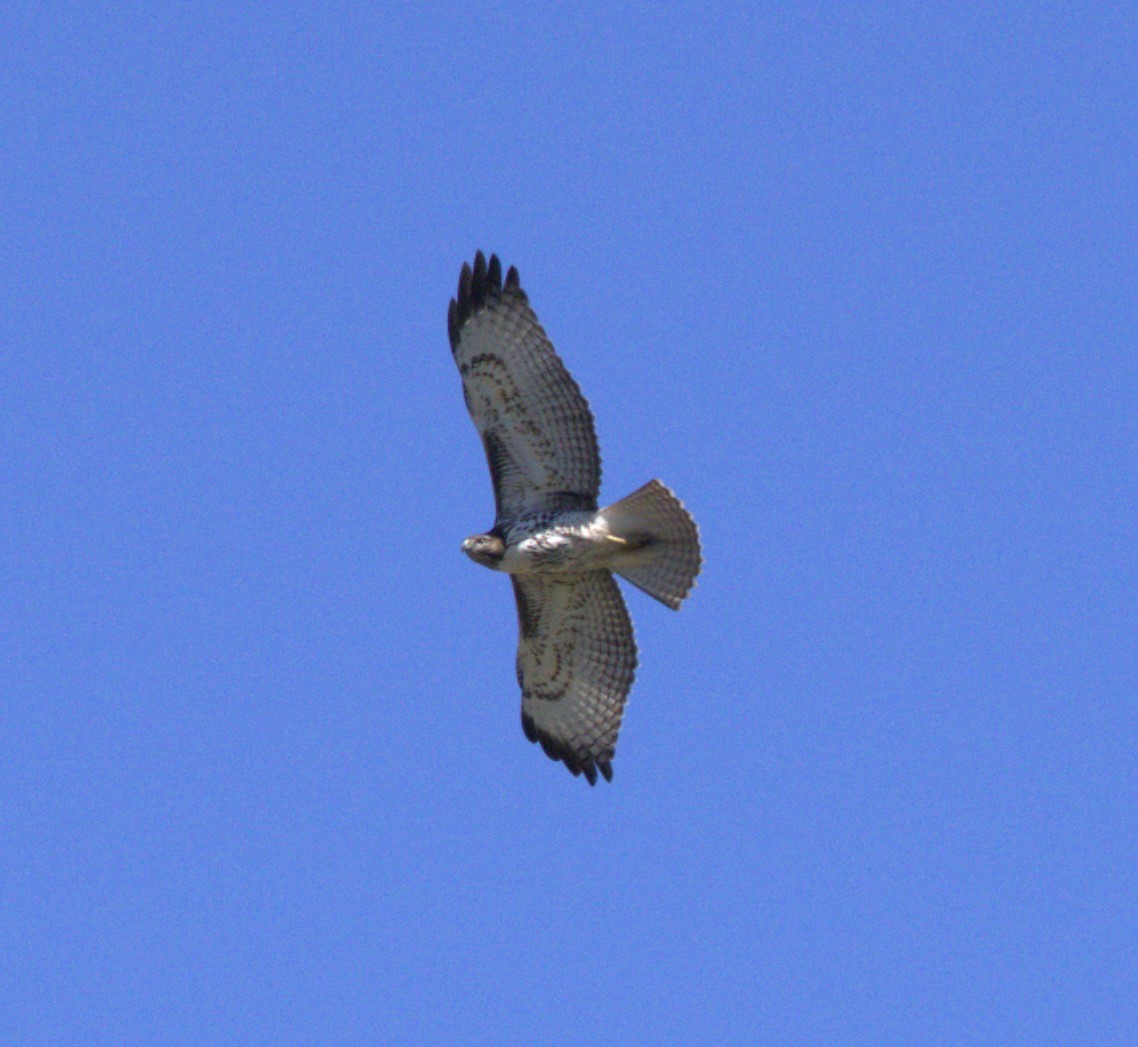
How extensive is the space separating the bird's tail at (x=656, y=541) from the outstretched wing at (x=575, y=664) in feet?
1.40

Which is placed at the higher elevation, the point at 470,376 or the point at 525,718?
the point at 470,376

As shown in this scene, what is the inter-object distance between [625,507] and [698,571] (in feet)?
2.15

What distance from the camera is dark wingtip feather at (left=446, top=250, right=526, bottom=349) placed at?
15.8 m

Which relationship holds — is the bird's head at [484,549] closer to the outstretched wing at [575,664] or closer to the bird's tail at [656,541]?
the outstretched wing at [575,664]

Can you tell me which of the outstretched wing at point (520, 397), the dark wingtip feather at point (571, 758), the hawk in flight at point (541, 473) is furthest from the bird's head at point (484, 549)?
the dark wingtip feather at point (571, 758)

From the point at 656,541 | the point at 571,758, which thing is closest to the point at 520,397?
the point at 656,541

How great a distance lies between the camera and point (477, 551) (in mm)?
15844

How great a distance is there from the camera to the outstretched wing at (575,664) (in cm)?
1653

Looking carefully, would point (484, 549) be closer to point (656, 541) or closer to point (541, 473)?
point (541, 473)

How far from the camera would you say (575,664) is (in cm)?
1695

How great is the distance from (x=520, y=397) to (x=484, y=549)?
1.03 m

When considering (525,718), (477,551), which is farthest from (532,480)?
(525,718)

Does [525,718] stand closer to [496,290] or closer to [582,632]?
[582,632]

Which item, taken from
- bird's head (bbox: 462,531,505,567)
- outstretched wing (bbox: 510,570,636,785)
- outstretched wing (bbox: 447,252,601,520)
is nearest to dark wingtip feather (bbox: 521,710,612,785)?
outstretched wing (bbox: 510,570,636,785)
